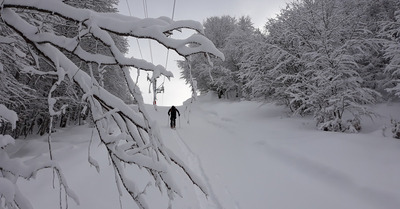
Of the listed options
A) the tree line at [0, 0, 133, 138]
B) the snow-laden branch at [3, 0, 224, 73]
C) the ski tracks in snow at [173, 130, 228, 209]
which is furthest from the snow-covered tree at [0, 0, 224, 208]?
the tree line at [0, 0, 133, 138]

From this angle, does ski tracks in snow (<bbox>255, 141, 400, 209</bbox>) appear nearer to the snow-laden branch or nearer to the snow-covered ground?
the snow-covered ground

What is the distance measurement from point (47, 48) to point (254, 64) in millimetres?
16466

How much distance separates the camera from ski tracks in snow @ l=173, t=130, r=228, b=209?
497cm

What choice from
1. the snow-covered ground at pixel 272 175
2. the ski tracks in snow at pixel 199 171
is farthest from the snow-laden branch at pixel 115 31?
the ski tracks in snow at pixel 199 171

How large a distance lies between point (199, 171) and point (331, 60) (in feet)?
25.2

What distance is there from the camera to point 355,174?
19.9 ft

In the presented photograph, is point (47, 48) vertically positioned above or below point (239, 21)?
below

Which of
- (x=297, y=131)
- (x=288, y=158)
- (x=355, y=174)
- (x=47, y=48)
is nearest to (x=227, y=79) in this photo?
(x=297, y=131)

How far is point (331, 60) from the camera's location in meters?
10.8

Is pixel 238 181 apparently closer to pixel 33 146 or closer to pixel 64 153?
pixel 64 153

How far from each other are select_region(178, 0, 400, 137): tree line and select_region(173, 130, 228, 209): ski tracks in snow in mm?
4648

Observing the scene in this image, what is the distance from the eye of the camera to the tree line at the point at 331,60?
410 inches

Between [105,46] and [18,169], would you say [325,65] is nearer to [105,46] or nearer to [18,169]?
[105,46]

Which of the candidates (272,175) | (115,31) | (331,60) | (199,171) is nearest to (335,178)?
(272,175)
